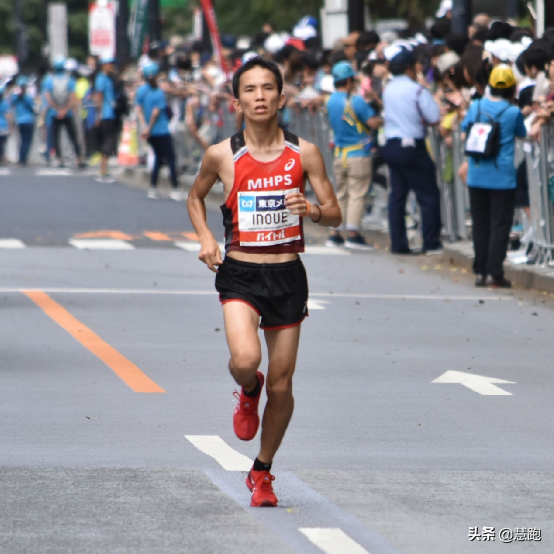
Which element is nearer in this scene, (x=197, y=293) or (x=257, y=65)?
(x=257, y=65)

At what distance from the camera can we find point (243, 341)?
5.84m

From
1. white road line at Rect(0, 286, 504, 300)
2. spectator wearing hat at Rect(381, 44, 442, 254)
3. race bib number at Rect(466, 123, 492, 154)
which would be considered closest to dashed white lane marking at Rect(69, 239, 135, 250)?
spectator wearing hat at Rect(381, 44, 442, 254)

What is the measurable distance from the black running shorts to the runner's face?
576 mm

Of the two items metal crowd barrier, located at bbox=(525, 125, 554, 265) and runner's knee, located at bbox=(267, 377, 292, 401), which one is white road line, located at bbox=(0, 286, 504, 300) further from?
runner's knee, located at bbox=(267, 377, 292, 401)

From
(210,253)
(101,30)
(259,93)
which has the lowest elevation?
(210,253)

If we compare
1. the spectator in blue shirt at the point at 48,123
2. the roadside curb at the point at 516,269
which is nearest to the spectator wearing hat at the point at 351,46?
the roadside curb at the point at 516,269

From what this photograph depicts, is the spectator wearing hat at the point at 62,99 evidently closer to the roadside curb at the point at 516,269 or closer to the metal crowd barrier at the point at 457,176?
the metal crowd barrier at the point at 457,176

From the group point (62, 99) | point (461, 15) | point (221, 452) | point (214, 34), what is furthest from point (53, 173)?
point (221, 452)

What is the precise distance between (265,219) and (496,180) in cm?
777

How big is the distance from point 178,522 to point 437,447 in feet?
6.11

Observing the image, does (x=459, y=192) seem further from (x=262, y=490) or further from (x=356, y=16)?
(x=262, y=490)

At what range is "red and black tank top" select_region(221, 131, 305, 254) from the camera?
5949 mm

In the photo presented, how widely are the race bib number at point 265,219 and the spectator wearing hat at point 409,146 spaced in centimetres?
989

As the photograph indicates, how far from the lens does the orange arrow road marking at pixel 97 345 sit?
8742 millimetres
